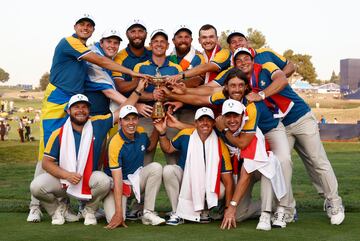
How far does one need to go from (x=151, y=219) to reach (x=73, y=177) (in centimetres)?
103

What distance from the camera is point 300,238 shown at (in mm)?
6348

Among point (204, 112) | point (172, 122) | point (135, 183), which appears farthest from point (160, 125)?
point (135, 183)

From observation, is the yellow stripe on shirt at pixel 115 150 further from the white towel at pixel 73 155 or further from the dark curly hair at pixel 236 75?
the dark curly hair at pixel 236 75

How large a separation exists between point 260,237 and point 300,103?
7.10ft

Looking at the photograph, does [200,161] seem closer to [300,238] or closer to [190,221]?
[190,221]

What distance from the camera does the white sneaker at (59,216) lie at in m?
7.39

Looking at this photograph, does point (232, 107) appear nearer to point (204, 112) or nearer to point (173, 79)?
point (204, 112)

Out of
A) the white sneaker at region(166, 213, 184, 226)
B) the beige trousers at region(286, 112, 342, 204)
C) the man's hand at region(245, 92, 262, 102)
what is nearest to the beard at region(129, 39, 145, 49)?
the man's hand at region(245, 92, 262, 102)

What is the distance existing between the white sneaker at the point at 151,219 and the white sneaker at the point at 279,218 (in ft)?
4.24

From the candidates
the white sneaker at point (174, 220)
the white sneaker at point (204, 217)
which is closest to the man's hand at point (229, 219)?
the white sneaker at point (204, 217)

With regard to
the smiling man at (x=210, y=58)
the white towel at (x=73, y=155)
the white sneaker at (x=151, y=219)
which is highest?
the smiling man at (x=210, y=58)

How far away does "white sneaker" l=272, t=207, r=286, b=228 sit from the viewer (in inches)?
281

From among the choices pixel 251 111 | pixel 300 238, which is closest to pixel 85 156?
pixel 251 111

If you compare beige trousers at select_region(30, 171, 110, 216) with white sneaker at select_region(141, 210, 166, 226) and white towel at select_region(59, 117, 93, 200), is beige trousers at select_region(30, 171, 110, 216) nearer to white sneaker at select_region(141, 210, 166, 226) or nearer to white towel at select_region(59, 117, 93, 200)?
white towel at select_region(59, 117, 93, 200)
